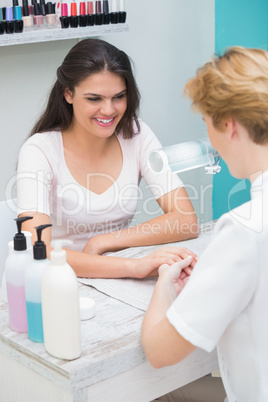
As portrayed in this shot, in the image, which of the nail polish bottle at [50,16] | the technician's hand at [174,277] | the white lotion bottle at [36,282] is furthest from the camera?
the nail polish bottle at [50,16]

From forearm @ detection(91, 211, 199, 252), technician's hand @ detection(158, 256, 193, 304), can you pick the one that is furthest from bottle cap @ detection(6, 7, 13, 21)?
technician's hand @ detection(158, 256, 193, 304)

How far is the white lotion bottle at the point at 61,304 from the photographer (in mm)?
968

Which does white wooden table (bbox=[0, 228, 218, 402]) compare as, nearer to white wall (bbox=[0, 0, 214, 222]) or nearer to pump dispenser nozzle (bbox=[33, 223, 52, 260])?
pump dispenser nozzle (bbox=[33, 223, 52, 260])

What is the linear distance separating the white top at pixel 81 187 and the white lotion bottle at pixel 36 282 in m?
0.53

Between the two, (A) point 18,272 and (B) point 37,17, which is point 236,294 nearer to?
(A) point 18,272

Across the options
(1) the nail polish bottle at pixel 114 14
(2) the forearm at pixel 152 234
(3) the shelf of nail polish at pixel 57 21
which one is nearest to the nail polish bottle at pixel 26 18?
(3) the shelf of nail polish at pixel 57 21

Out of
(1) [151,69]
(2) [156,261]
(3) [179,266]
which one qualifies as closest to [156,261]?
(2) [156,261]

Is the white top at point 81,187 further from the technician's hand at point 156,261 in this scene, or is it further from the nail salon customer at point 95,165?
the technician's hand at point 156,261

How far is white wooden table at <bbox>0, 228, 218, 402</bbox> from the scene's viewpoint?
3.41ft

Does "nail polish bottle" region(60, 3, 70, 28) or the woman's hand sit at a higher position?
"nail polish bottle" region(60, 3, 70, 28)

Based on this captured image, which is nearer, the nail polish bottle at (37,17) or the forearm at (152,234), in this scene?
the forearm at (152,234)

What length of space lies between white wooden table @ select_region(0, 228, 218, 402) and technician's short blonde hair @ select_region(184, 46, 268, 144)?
1.45 feet

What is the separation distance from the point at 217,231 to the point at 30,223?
70 centimetres

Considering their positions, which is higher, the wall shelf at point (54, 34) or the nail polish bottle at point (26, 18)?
the nail polish bottle at point (26, 18)
